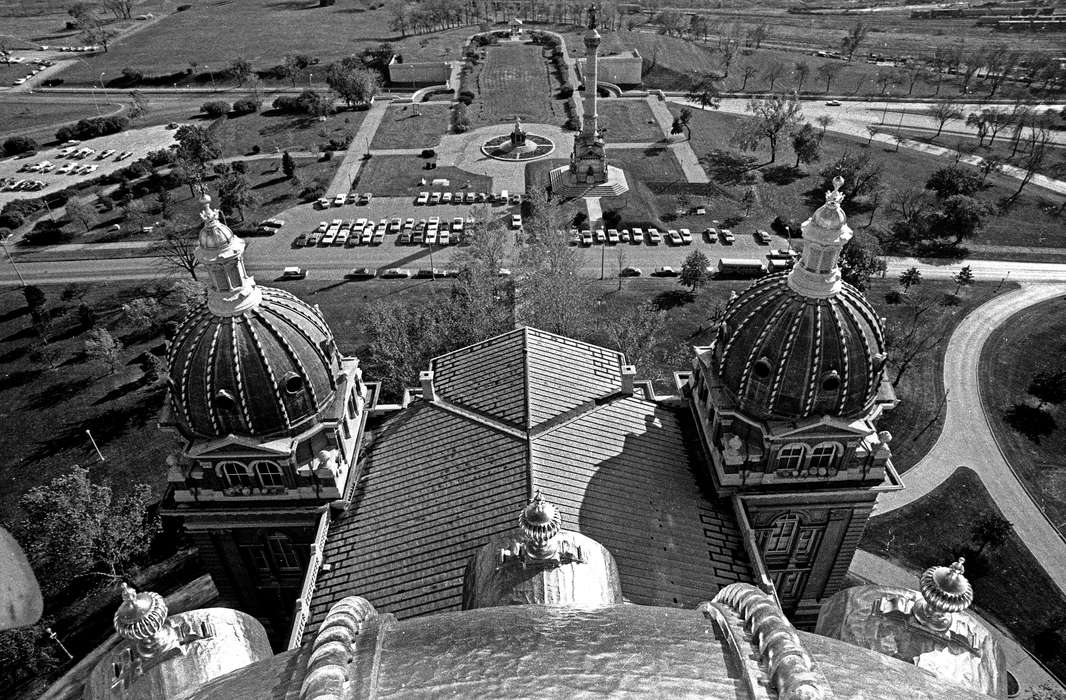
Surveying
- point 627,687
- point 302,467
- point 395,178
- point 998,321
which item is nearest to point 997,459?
point 998,321

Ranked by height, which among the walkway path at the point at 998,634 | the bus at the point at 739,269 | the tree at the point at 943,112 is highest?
the tree at the point at 943,112

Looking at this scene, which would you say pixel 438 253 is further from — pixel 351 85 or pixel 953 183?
pixel 953 183

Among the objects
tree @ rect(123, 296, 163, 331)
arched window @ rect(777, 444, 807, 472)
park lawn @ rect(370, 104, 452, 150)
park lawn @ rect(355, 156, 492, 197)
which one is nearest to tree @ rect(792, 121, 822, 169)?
park lawn @ rect(355, 156, 492, 197)

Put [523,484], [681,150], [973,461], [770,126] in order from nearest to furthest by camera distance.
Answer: [523,484], [973,461], [770,126], [681,150]

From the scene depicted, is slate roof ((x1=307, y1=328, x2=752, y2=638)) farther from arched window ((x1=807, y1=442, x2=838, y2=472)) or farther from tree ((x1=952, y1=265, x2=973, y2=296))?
tree ((x1=952, y1=265, x2=973, y2=296))

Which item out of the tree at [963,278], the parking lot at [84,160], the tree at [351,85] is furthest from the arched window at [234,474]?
the tree at [351,85]

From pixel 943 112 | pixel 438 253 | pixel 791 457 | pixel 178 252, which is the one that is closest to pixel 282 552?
pixel 791 457

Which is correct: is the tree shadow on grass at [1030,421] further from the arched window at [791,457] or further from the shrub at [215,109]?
the shrub at [215,109]
